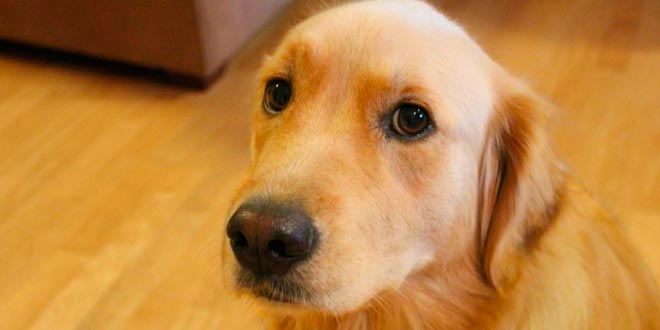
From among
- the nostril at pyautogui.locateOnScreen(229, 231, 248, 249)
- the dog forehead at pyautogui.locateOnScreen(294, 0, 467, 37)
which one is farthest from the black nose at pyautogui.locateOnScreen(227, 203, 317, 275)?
the dog forehead at pyautogui.locateOnScreen(294, 0, 467, 37)

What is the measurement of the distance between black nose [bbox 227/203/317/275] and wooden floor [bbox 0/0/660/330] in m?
0.85

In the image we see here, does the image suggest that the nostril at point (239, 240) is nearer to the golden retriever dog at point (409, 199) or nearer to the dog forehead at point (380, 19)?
the golden retriever dog at point (409, 199)

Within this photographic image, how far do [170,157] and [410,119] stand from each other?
160cm

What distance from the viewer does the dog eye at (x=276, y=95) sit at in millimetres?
1459

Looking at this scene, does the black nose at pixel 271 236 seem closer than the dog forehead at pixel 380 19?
Yes

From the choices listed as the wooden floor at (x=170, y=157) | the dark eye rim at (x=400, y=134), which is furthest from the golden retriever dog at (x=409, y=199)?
the wooden floor at (x=170, y=157)

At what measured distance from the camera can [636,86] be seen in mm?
3021

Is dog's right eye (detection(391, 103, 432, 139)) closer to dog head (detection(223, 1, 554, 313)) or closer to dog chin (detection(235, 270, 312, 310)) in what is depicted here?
dog head (detection(223, 1, 554, 313))

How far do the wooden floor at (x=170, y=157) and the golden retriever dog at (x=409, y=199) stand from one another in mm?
422

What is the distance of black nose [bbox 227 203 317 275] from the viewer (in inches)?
45.5

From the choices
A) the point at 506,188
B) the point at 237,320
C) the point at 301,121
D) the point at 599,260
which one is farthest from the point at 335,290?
the point at 237,320

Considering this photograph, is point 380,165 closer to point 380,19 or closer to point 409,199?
point 409,199

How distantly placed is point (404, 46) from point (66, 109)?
6.87ft

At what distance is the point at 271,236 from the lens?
1152 millimetres
